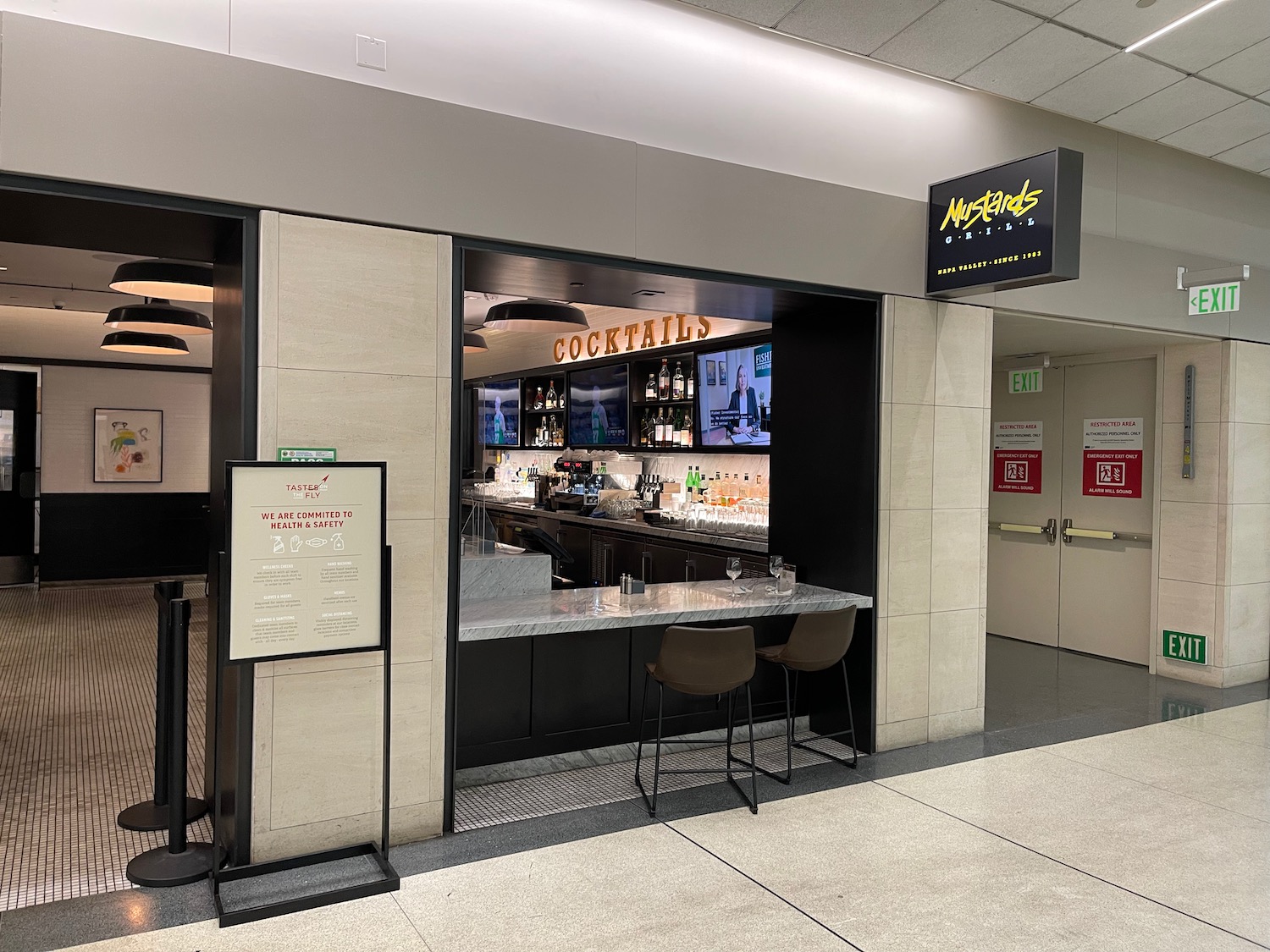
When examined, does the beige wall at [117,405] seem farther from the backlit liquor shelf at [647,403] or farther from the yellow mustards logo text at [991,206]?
the yellow mustards logo text at [991,206]

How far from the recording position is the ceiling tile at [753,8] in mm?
4176

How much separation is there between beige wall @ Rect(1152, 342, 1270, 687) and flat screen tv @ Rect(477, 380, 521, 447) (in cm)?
711

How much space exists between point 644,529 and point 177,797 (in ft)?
15.9

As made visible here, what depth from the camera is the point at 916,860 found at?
3635mm

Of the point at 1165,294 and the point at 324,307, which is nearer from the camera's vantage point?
the point at 324,307

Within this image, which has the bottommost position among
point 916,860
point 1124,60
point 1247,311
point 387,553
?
point 916,860

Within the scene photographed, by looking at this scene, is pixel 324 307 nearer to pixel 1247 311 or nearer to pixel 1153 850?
pixel 1153 850

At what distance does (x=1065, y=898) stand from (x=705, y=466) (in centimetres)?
548

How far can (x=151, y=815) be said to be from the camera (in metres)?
3.88

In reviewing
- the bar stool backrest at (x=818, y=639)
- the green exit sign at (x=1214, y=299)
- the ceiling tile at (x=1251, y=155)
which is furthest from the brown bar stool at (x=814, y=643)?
the ceiling tile at (x=1251, y=155)

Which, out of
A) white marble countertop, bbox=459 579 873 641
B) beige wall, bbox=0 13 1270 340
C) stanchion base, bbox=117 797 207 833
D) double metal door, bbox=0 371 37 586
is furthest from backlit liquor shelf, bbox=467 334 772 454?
double metal door, bbox=0 371 37 586

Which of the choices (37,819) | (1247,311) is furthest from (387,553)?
(1247,311)

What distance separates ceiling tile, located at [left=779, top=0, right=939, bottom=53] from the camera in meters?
A: 4.19

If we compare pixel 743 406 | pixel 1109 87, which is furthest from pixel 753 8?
pixel 743 406
